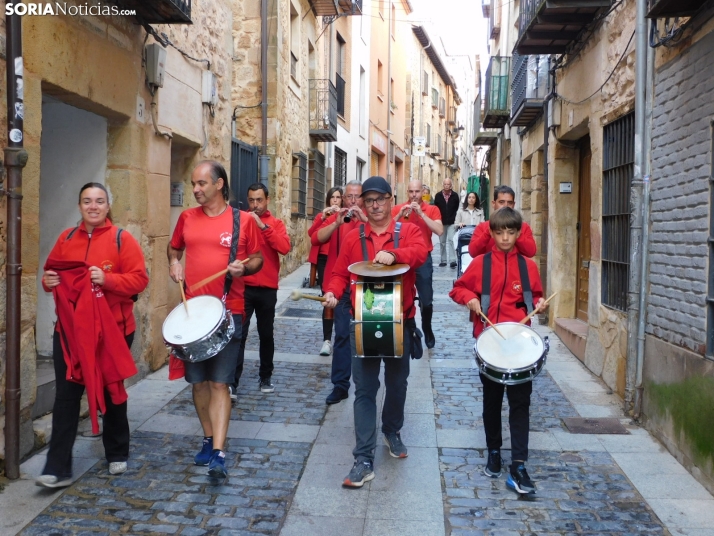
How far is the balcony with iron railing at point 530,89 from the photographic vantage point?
32.8 feet

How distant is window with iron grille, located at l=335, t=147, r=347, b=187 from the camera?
→ 2014 centimetres

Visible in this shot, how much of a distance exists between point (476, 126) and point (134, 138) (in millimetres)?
15376

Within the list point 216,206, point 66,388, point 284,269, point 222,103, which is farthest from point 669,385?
point 284,269

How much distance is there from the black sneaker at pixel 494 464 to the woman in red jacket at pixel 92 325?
212 cm

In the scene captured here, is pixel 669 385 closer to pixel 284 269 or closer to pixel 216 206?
pixel 216 206

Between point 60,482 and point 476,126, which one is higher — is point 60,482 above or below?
below

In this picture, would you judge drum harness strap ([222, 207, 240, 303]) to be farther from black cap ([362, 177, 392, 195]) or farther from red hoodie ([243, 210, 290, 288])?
red hoodie ([243, 210, 290, 288])

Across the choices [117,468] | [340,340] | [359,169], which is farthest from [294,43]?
[117,468]

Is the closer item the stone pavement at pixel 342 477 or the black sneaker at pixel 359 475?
the stone pavement at pixel 342 477

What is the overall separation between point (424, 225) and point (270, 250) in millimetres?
1384

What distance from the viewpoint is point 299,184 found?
15203 millimetres

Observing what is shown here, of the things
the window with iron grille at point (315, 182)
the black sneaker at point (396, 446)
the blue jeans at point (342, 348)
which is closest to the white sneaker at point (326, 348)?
the blue jeans at point (342, 348)

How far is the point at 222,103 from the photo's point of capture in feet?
28.7

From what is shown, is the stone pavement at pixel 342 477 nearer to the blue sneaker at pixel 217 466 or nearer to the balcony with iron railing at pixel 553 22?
the blue sneaker at pixel 217 466
